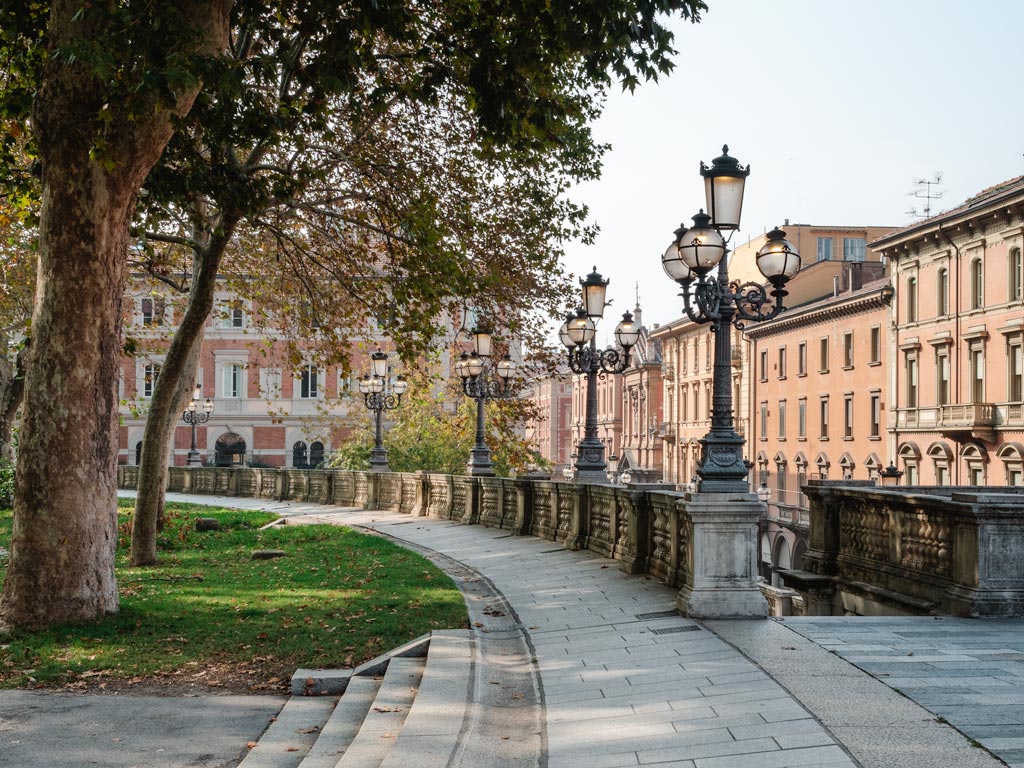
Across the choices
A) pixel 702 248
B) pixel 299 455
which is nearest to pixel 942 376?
pixel 299 455

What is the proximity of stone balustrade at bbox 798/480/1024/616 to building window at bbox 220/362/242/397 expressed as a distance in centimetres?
5568

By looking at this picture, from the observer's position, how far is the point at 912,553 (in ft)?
37.0

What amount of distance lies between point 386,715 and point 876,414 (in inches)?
1866

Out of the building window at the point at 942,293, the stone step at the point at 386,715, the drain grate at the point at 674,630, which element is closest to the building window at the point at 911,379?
the building window at the point at 942,293

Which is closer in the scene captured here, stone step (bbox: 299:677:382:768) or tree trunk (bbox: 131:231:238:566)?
stone step (bbox: 299:677:382:768)

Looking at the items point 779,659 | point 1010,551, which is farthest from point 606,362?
point 779,659

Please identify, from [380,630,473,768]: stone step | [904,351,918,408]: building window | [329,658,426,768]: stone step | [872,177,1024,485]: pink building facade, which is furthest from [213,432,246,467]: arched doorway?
[329,658,426,768]: stone step

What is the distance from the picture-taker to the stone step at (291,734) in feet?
21.4

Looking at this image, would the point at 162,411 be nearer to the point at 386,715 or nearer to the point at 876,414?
the point at 386,715

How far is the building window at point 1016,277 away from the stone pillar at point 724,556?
3414 centimetres

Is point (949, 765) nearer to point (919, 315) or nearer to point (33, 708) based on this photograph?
point (33, 708)

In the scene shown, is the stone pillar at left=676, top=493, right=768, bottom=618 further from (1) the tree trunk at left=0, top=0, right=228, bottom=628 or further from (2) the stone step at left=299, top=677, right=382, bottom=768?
(1) the tree trunk at left=0, top=0, right=228, bottom=628

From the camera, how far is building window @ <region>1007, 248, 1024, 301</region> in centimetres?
3994

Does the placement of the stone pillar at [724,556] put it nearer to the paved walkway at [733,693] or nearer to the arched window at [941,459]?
the paved walkway at [733,693]
